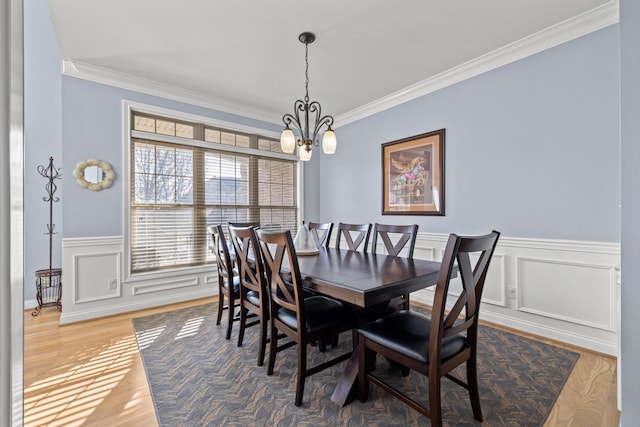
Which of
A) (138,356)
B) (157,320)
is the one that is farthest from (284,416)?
(157,320)

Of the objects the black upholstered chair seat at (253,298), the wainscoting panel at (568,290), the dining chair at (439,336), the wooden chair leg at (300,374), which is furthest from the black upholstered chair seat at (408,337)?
the wainscoting panel at (568,290)

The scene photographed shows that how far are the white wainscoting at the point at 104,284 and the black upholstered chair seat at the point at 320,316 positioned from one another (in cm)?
236

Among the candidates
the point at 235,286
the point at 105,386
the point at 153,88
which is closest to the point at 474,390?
the point at 235,286

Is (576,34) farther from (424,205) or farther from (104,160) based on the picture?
(104,160)

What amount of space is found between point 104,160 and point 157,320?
6.17 ft

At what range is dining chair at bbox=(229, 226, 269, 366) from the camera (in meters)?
2.17

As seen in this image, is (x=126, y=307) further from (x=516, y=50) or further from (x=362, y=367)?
(x=516, y=50)

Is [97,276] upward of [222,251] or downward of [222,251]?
downward

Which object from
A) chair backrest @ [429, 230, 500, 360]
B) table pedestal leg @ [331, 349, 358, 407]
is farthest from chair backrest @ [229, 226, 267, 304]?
chair backrest @ [429, 230, 500, 360]

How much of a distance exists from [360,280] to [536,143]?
7.69 ft

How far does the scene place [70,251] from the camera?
318cm

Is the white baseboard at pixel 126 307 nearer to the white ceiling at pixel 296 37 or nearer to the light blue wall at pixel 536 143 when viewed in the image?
the white ceiling at pixel 296 37

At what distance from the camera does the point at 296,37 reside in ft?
8.98

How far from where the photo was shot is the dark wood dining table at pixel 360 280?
1560 mm
